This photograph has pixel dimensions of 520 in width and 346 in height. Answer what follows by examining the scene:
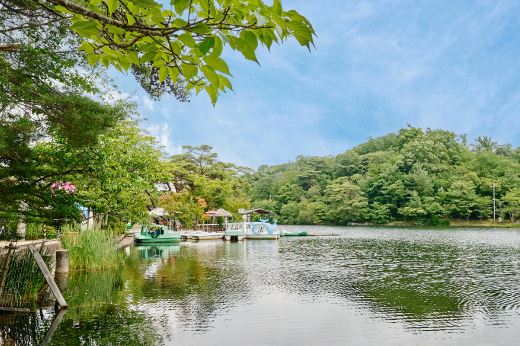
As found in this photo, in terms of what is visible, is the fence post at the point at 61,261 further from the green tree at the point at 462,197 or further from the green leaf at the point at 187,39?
the green tree at the point at 462,197

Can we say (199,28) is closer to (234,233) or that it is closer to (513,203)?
(234,233)

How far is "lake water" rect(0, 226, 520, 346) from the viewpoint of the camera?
5309mm

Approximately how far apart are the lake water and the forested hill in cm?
3569

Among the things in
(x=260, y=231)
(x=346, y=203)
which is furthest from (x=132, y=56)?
(x=346, y=203)

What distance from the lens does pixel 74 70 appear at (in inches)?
239

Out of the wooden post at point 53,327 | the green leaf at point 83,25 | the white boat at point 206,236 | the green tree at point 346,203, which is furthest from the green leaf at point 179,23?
the green tree at point 346,203

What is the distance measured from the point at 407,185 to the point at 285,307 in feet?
153

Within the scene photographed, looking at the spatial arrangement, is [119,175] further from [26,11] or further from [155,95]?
[26,11]

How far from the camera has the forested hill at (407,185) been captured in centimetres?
4444

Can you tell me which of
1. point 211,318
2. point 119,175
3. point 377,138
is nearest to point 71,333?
point 211,318

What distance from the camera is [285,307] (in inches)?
283

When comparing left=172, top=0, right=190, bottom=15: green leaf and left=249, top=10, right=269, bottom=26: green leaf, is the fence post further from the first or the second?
left=249, top=10, right=269, bottom=26: green leaf

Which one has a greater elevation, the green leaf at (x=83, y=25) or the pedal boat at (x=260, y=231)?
the green leaf at (x=83, y=25)

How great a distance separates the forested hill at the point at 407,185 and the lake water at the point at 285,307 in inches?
1405
